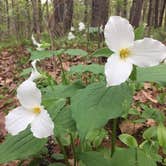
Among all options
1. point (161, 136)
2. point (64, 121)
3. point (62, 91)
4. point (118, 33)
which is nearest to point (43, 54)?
point (62, 91)

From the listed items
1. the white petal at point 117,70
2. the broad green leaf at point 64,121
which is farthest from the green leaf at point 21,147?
the white petal at point 117,70

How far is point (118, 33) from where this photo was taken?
3.60 ft

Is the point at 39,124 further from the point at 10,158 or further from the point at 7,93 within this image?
the point at 7,93

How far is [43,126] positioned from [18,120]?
5.2 inches

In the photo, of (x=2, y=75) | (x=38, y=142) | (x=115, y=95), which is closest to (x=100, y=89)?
(x=115, y=95)

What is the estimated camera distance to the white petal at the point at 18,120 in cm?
123

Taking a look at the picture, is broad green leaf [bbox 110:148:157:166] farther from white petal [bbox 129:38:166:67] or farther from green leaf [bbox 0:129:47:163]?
white petal [bbox 129:38:166:67]

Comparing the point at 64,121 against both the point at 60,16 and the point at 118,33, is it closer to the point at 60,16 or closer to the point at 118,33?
the point at 118,33

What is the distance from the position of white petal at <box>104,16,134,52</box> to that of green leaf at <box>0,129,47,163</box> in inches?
18.4

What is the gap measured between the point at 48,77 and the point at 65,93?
0.65 ft

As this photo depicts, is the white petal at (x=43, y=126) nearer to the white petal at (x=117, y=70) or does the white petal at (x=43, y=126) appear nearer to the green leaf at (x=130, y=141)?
the white petal at (x=117, y=70)

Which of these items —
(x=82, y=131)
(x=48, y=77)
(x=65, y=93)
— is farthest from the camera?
(x=48, y=77)

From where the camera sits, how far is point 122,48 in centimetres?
112

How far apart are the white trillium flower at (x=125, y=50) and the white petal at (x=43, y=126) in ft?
0.84
